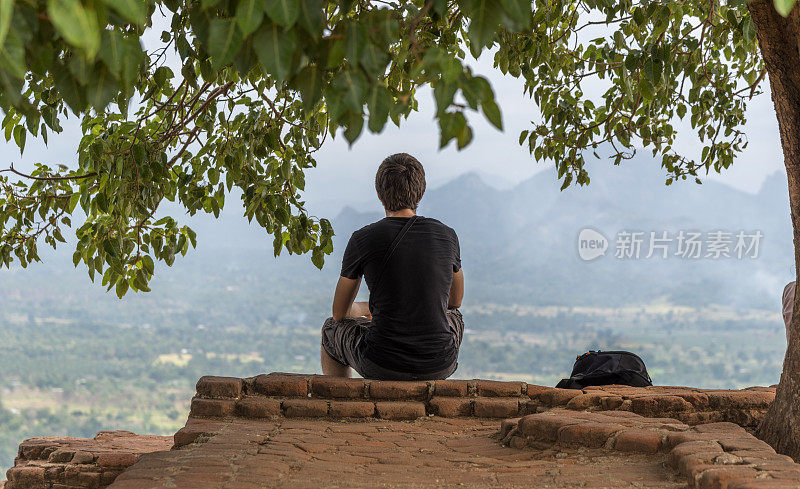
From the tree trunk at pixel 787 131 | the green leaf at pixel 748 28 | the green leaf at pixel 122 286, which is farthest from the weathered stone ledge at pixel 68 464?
the green leaf at pixel 748 28

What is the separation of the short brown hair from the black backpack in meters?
1.40

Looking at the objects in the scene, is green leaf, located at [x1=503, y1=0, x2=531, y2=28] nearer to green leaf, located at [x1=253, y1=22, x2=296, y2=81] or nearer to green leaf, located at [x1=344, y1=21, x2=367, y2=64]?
green leaf, located at [x1=344, y1=21, x2=367, y2=64]

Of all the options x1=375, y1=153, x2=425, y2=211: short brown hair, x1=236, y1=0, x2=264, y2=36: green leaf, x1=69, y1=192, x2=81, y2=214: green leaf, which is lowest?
x1=236, y1=0, x2=264, y2=36: green leaf

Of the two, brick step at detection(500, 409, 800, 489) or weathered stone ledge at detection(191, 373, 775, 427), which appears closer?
brick step at detection(500, 409, 800, 489)

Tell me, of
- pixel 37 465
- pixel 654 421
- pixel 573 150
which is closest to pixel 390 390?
pixel 654 421

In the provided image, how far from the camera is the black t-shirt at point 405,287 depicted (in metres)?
3.84

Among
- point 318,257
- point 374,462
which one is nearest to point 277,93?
point 318,257

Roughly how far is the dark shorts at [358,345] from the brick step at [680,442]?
0.71m

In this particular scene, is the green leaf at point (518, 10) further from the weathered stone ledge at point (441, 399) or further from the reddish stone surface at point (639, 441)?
the weathered stone ledge at point (441, 399)

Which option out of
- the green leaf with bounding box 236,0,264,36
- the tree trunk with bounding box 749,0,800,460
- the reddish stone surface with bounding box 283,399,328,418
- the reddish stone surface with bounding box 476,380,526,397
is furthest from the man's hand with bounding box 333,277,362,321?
the green leaf with bounding box 236,0,264,36

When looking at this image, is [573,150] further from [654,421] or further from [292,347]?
[292,347]

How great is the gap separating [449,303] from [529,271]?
2296cm

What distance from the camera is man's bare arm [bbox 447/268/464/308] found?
4.19 meters

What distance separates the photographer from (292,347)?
31.7 m
